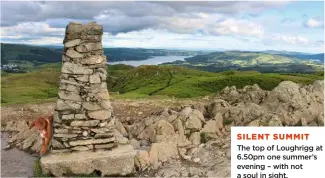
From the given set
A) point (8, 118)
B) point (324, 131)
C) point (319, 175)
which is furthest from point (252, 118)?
point (8, 118)

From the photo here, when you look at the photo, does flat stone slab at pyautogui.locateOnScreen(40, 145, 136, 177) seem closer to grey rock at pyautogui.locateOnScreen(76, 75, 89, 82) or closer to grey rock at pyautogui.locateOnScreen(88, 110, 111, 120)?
grey rock at pyautogui.locateOnScreen(88, 110, 111, 120)

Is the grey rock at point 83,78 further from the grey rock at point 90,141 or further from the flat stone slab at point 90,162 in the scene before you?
the flat stone slab at point 90,162

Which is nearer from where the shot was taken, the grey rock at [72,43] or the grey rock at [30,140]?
the grey rock at [72,43]

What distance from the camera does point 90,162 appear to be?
1492 centimetres

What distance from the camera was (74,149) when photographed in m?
15.3

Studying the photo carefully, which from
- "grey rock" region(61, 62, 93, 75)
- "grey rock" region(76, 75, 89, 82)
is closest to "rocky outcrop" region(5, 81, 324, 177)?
"grey rock" region(76, 75, 89, 82)

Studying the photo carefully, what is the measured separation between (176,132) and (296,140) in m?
7.95

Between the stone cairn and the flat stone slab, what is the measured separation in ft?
1.30

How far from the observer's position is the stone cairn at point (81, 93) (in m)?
15.1

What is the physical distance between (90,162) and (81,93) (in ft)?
8.78

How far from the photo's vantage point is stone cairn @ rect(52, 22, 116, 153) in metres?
15.1

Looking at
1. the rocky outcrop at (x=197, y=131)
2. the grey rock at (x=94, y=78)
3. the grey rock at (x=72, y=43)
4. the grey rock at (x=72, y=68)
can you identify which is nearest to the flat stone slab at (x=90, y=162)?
the rocky outcrop at (x=197, y=131)

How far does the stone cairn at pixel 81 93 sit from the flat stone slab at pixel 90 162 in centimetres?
40

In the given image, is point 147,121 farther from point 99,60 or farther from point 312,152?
point 312,152
